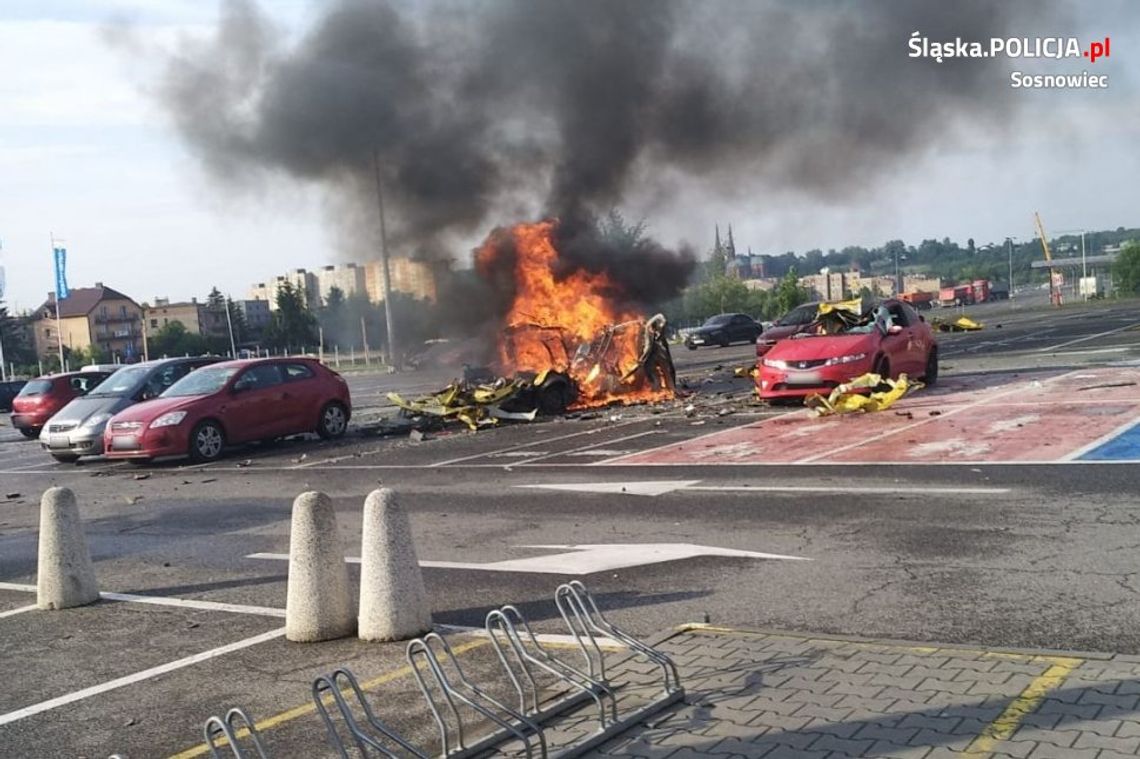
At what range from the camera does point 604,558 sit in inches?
310

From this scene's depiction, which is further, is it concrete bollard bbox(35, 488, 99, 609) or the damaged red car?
the damaged red car

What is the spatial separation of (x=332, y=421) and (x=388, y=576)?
43.1ft

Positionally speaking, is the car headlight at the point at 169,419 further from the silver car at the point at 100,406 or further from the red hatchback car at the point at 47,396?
the red hatchback car at the point at 47,396

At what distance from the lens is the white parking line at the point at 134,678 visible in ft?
17.7

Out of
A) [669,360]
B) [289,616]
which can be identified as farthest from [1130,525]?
[669,360]

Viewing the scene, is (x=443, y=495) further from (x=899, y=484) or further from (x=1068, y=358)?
(x=1068, y=358)

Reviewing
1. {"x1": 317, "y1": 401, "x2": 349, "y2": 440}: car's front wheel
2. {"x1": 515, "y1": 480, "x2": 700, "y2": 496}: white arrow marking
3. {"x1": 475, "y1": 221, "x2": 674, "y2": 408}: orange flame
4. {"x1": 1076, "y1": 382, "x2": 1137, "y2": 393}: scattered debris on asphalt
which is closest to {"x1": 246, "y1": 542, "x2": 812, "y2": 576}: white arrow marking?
{"x1": 515, "y1": 480, "x2": 700, "y2": 496}: white arrow marking

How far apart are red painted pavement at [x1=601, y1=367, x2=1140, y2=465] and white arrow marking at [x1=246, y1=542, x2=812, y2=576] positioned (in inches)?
159

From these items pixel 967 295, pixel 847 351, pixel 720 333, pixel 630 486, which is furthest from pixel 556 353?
pixel 967 295

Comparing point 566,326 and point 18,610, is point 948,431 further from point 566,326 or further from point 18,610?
point 566,326

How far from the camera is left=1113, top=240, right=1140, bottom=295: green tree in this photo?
268ft

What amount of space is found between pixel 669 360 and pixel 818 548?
13.0m

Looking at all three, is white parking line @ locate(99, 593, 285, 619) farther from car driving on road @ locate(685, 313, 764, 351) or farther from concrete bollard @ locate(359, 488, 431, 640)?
car driving on road @ locate(685, 313, 764, 351)

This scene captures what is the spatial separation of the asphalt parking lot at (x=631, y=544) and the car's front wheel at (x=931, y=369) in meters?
1.31
